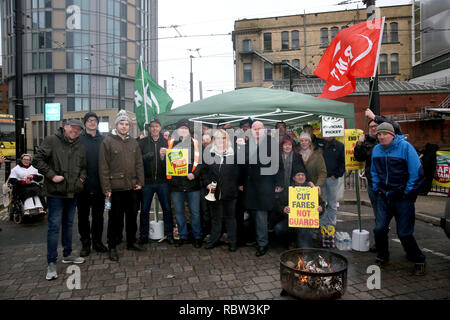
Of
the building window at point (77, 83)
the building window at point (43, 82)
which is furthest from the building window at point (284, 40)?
the building window at point (43, 82)

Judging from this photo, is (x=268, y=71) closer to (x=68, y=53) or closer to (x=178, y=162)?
(x=68, y=53)

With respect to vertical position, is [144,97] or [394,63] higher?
[394,63]

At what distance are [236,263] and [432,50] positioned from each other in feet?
127

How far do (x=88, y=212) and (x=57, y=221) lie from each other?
2.33 feet

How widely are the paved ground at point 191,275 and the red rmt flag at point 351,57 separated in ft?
9.48

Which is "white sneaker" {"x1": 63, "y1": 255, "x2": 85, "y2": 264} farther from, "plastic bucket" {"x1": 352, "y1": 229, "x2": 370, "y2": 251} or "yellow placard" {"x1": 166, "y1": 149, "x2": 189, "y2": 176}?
"plastic bucket" {"x1": 352, "y1": 229, "x2": 370, "y2": 251}

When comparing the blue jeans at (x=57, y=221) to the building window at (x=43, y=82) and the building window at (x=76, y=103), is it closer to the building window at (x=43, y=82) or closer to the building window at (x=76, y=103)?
the building window at (x=76, y=103)

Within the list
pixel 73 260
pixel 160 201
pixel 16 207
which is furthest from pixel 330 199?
pixel 16 207

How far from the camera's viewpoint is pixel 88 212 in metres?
4.95

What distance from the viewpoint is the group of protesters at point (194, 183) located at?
4320 mm

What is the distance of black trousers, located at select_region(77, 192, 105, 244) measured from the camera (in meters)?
4.87

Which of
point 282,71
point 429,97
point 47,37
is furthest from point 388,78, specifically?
point 47,37

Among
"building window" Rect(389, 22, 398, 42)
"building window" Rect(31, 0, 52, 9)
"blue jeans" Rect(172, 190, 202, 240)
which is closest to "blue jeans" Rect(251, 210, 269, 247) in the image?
"blue jeans" Rect(172, 190, 202, 240)

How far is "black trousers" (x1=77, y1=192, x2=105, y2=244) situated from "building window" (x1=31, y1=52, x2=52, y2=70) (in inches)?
1986
